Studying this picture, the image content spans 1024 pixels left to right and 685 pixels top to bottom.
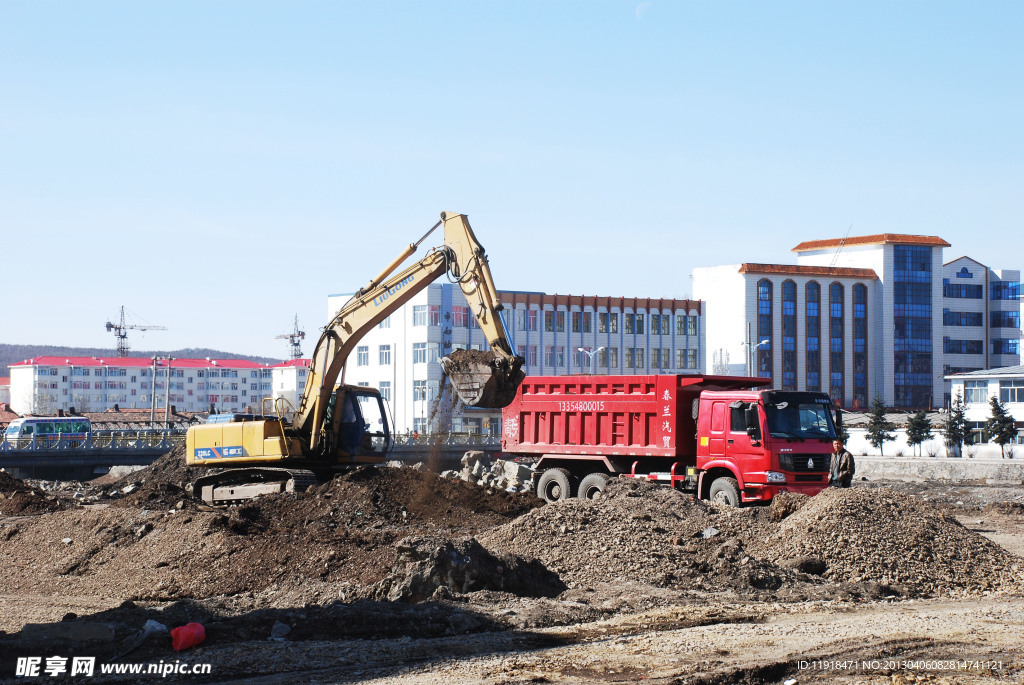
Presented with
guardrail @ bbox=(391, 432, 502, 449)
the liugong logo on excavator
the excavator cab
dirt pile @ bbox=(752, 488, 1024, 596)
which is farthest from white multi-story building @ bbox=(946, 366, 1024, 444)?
dirt pile @ bbox=(752, 488, 1024, 596)

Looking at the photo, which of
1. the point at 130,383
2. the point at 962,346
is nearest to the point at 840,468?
the point at 962,346

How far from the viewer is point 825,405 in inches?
860

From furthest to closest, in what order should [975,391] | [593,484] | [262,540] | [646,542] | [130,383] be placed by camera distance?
[130,383], [975,391], [593,484], [262,540], [646,542]

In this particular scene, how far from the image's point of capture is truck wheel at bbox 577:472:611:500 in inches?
941

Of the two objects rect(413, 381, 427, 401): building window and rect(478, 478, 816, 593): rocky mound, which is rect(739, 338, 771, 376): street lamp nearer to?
rect(413, 381, 427, 401): building window

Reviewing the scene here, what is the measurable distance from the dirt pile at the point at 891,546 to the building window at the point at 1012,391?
53819 mm

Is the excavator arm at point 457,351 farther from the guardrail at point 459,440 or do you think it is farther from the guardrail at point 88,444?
the guardrail at point 459,440

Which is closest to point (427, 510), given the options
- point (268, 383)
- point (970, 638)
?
point (970, 638)

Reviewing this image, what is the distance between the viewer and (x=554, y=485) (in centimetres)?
2542

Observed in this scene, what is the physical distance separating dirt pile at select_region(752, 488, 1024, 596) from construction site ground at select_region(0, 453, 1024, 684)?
1.5 inches

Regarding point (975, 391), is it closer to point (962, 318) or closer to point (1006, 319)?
point (962, 318)

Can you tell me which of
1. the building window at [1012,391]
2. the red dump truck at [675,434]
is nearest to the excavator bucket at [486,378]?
the red dump truck at [675,434]

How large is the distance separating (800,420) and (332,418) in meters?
9.54

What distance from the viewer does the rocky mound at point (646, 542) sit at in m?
14.8
